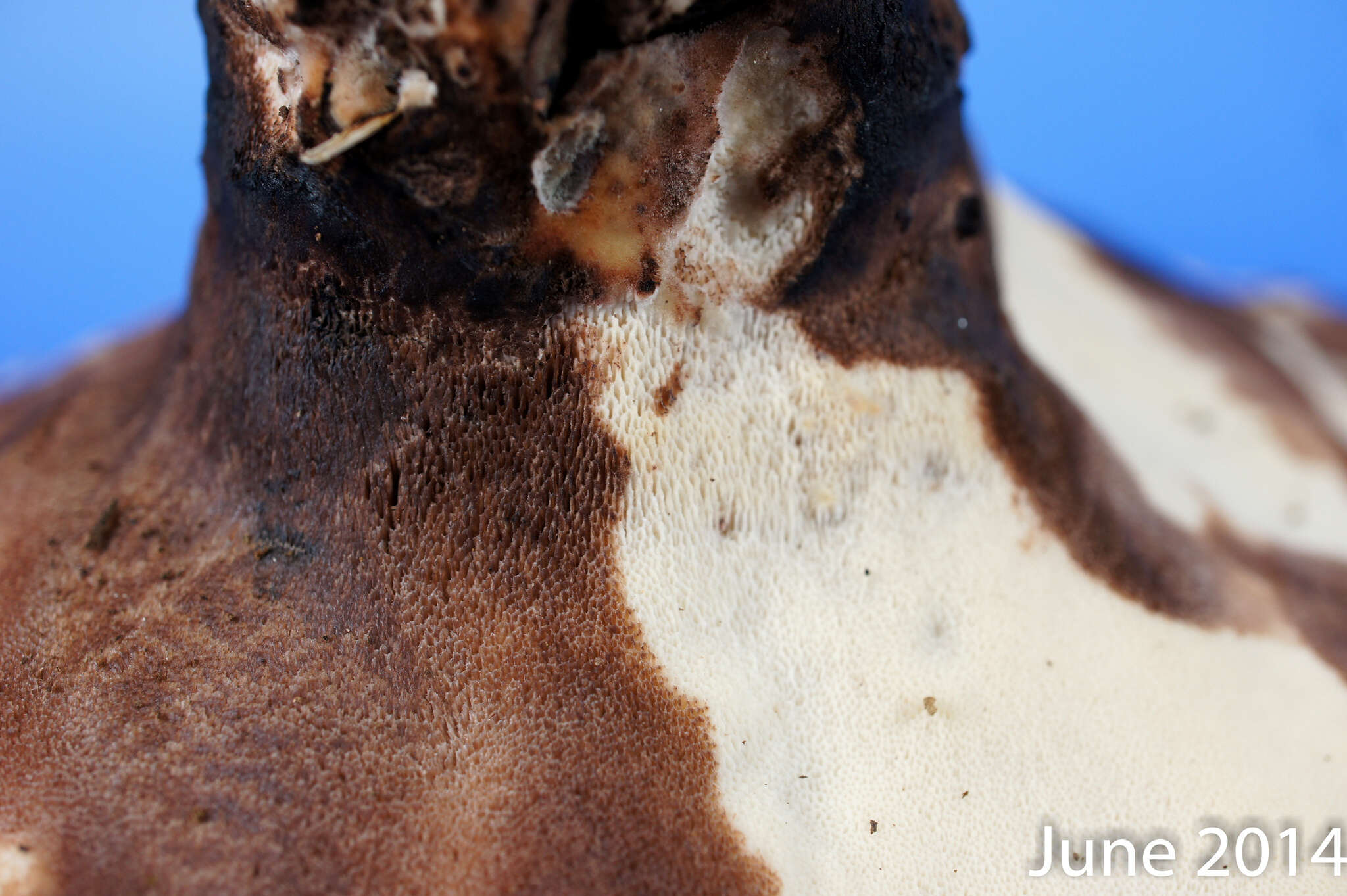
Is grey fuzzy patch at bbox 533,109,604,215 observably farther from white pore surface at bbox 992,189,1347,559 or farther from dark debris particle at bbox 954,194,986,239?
white pore surface at bbox 992,189,1347,559

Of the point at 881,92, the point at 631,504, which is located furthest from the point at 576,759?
the point at 881,92

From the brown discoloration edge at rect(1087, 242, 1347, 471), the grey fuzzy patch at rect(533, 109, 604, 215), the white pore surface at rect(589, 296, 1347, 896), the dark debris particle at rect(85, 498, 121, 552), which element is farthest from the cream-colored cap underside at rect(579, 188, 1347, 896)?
the brown discoloration edge at rect(1087, 242, 1347, 471)

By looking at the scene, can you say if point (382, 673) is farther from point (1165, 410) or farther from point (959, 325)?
point (1165, 410)

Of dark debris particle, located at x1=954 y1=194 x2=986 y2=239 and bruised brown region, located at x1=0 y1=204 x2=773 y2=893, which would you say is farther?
dark debris particle, located at x1=954 y1=194 x2=986 y2=239

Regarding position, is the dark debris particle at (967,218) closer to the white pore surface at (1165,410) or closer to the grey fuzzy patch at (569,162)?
the white pore surface at (1165,410)

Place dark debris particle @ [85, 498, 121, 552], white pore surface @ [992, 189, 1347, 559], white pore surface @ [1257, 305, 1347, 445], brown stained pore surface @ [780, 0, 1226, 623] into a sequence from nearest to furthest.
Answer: brown stained pore surface @ [780, 0, 1226, 623], dark debris particle @ [85, 498, 121, 552], white pore surface @ [992, 189, 1347, 559], white pore surface @ [1257, 305, 1347, 445]

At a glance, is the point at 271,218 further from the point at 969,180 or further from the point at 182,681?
the point at 969,180
